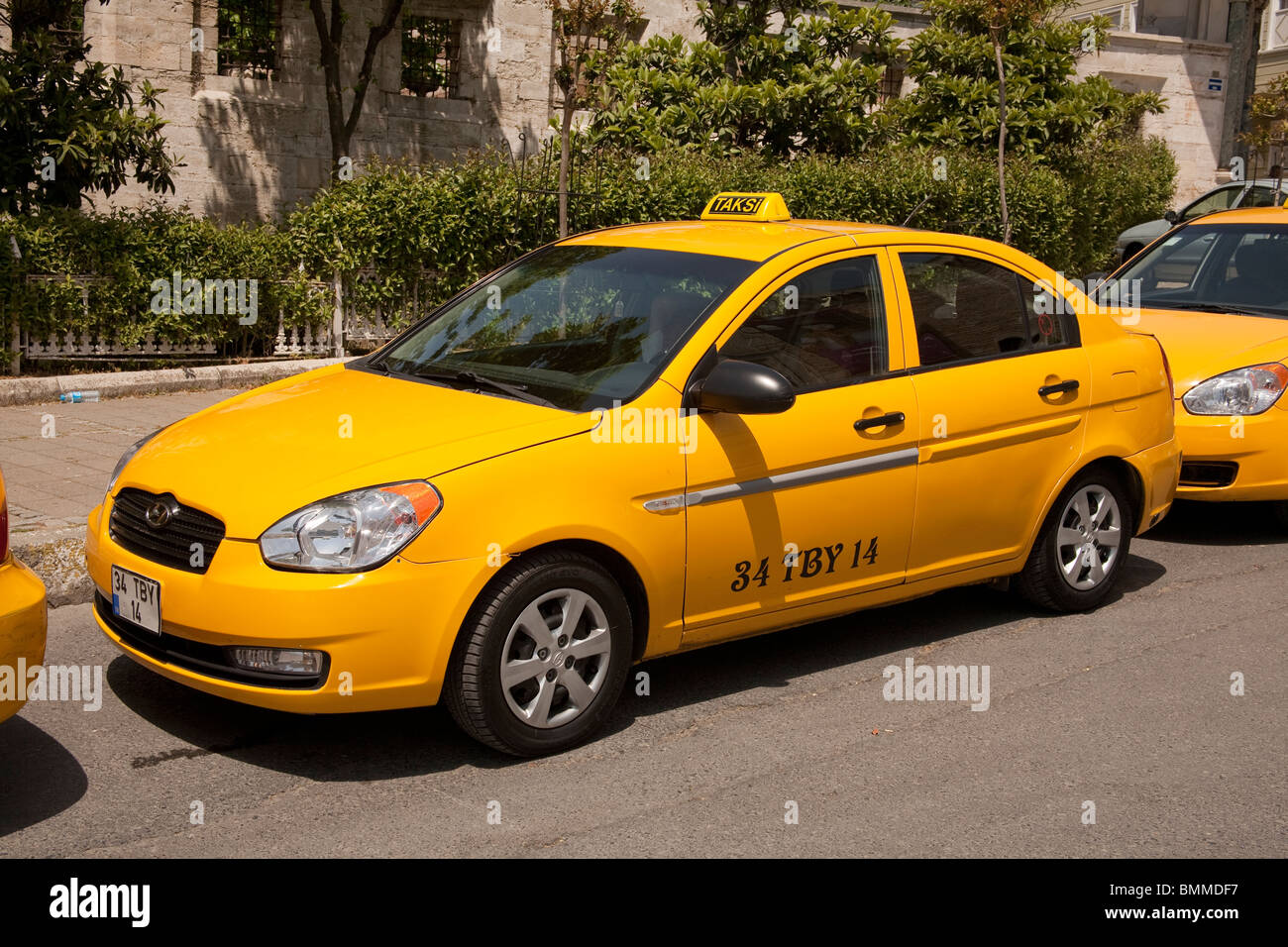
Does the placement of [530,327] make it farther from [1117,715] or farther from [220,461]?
[1117,715]

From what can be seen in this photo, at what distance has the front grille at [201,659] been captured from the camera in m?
4.32

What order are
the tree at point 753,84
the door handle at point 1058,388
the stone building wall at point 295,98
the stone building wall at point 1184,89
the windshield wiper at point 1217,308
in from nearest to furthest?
the door handle at point 1058,388 < the windshield wiper at point 1217,308 < the stone building wall at point 295,98 < the tree at point 753,84 < the stone building wall at point 1184,89

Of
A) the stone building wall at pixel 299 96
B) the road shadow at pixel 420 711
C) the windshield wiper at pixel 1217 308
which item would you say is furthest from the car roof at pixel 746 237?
the stone building wall at pixel 299 96

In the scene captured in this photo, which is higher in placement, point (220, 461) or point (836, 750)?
point (220, 461)

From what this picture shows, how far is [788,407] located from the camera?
16.2 feet

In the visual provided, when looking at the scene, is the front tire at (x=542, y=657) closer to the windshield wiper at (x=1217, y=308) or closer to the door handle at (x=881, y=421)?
the door handle at (x=881, y=421)

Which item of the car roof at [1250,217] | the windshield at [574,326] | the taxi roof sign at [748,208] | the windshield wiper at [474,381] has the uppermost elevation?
the car roof at [1250,217]

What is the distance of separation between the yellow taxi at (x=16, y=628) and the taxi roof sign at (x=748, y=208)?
3561mm

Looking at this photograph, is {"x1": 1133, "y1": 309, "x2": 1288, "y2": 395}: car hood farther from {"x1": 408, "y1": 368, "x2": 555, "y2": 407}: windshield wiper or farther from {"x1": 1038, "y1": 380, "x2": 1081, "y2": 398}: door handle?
{"x1": 408, "y1": 368, "x2": 555, "y2": 407}: windshield wiper

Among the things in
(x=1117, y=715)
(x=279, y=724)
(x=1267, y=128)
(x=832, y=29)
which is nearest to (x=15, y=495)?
(x=279, y=724)

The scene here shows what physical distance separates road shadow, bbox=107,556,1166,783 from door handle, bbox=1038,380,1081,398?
1143 millimetres

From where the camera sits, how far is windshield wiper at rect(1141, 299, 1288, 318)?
28.5 ft

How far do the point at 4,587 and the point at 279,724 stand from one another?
1.21m

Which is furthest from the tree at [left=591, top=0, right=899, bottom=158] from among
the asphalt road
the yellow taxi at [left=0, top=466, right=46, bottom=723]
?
the yellow taxi at [left=0, top=466, right=46, bottom=723]
